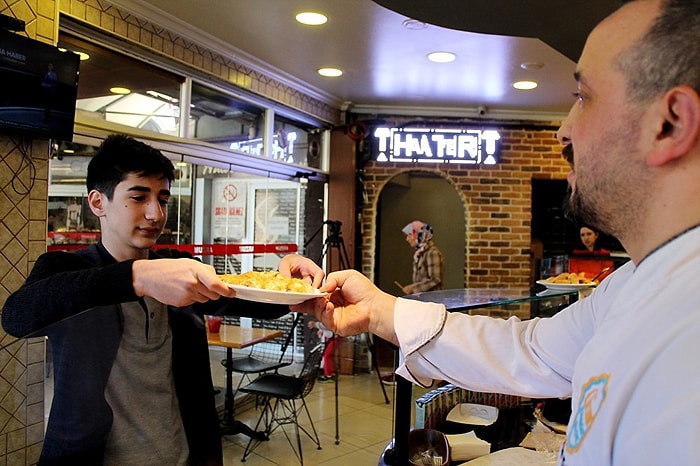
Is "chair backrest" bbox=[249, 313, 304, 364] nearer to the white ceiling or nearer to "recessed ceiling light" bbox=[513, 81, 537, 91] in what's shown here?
the white ceiling

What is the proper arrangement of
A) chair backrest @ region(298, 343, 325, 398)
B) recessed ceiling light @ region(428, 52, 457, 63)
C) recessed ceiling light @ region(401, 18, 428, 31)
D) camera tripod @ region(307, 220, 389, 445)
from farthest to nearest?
camera tripod @ region(307, 220, 389, 445) → recessed ceiling light @ region(428, 52, 457, 63) → chair backrest @ region(298, 343, 325, 398) → recessed ceiling light @ region(401, 18, 428, 31)

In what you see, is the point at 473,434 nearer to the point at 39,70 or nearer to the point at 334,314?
the point at 334,314

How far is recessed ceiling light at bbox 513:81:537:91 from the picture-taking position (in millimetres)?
5214

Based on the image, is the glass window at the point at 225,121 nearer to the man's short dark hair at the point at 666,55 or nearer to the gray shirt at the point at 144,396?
the gray shirt at the point at 144,396

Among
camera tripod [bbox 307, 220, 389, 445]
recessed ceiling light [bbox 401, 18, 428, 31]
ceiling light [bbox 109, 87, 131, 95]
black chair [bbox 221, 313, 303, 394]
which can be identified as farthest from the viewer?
camera tripod [bbox 307, 220, 389, 445]

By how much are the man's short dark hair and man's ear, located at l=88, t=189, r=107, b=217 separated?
1.69 meters

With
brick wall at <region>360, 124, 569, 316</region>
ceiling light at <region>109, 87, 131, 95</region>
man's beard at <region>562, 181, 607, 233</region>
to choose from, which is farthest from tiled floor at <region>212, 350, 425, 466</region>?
man's beard at <region>562, 181, 607, 233</region>

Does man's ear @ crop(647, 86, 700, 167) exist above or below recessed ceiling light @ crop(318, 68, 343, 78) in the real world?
below

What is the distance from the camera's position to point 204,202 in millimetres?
4789

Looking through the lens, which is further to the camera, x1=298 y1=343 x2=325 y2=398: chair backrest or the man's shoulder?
x1=298 y1=343 x2=325 y2=398: chair backrest

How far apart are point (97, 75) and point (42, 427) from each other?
2.11m

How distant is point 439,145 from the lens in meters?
6.33

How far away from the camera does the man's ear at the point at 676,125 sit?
2.25 feet

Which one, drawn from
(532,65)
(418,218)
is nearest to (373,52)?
(532,65)
